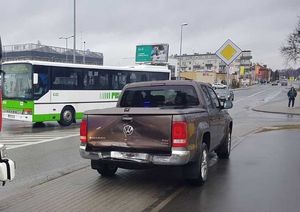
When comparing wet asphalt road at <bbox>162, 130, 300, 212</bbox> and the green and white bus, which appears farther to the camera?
the green and white bus

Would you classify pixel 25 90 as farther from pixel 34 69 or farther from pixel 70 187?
pixel 70 187

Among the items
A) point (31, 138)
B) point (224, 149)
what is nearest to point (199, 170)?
point (224, 149)

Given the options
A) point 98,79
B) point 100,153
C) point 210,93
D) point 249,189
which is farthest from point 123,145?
point 98,79

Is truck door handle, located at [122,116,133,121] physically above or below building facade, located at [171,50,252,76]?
below

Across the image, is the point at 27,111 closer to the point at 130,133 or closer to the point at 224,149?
the point at 224,149

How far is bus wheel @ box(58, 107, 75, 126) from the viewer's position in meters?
17.9

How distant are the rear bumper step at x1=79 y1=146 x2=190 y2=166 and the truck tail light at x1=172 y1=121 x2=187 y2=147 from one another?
107 mm

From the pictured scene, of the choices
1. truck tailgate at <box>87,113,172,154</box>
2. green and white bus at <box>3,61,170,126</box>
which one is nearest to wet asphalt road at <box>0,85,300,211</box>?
truck tailgate at <box>87,113,172,154</box>

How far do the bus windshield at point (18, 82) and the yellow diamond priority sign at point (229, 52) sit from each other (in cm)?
756

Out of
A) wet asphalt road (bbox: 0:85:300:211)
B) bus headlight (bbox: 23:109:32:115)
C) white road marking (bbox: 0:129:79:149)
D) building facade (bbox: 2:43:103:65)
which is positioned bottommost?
white road marking (bbox: 0:129:79:149)

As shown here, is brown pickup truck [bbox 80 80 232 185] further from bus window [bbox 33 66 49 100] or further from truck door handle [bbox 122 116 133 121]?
bus window [bbox 33 66 49 100]

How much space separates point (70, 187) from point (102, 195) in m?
0.76

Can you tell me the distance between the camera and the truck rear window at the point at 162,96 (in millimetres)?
8289

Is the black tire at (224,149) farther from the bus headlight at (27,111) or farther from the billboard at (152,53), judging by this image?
the billboard at (152,53)
